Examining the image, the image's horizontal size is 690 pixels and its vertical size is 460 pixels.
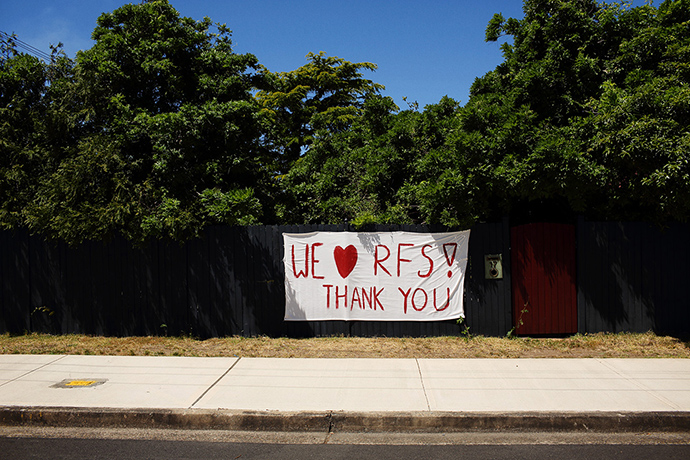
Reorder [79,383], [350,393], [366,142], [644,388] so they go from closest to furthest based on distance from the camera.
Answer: [350,393] → [644,388] → [79,383] → [366,142]

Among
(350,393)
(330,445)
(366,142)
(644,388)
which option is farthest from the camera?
(366,142)

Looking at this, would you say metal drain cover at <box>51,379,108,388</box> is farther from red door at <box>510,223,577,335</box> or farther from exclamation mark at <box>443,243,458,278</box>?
red door at <box>510,223,577,335</box>

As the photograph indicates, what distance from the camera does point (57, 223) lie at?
8656mm

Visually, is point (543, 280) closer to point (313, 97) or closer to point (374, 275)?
point (374, 275)

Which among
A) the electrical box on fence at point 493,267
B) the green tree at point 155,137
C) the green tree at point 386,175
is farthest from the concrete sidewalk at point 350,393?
the green tree at point 386,175

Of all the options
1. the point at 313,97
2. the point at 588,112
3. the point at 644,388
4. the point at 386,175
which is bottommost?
the point at 644,388

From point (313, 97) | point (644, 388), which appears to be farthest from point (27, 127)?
point (313, 97)

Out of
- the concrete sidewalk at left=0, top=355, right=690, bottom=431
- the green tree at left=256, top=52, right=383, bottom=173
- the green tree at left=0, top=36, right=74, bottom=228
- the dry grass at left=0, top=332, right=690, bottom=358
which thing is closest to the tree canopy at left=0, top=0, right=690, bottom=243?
the green tree at left=0, top=36, right=74, bottom=228

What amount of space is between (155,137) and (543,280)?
7.17 m

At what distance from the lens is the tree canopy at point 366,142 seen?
325 inches

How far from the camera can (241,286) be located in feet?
30.0

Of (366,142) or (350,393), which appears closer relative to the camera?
(350,393)

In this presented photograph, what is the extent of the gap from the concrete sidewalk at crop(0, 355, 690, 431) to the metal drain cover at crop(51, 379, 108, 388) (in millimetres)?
13

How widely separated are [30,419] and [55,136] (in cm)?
591
